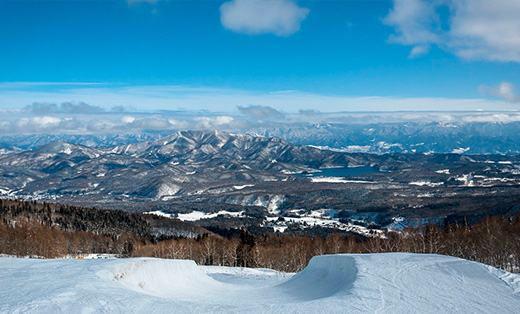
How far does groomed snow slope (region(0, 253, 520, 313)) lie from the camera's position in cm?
1491

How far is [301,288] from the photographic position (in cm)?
2566

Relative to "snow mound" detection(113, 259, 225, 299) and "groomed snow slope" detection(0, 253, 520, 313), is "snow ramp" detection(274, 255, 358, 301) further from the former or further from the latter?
"snow mound" detection(113, 259, 225, 299)

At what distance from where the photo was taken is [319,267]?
94.7ft

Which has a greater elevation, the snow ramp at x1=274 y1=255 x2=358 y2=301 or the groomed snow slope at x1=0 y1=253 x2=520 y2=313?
the groomed snow slope at x1=0 y1=253 x2=520 y2=313

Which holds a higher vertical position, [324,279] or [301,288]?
[324,279]

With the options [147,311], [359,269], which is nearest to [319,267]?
[359,269]

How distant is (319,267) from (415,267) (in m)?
7.90

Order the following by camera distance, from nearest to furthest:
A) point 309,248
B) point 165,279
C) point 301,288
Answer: point 301,288 < point 165,279 < point 309,248

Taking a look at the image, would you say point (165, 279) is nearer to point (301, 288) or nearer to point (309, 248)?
point (301, 288)

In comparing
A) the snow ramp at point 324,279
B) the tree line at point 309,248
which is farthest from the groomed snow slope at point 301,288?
the tree line at point 309,248

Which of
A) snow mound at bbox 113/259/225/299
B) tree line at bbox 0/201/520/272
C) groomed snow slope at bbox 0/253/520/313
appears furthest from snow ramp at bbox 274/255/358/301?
tree line at bbox 0/201/520/272

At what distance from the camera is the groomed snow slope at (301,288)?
14914 mm

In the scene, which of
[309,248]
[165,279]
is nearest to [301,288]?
[165,279]

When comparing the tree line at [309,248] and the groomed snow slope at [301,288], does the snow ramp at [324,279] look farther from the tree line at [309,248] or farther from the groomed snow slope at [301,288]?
the tree line at [309,248]
